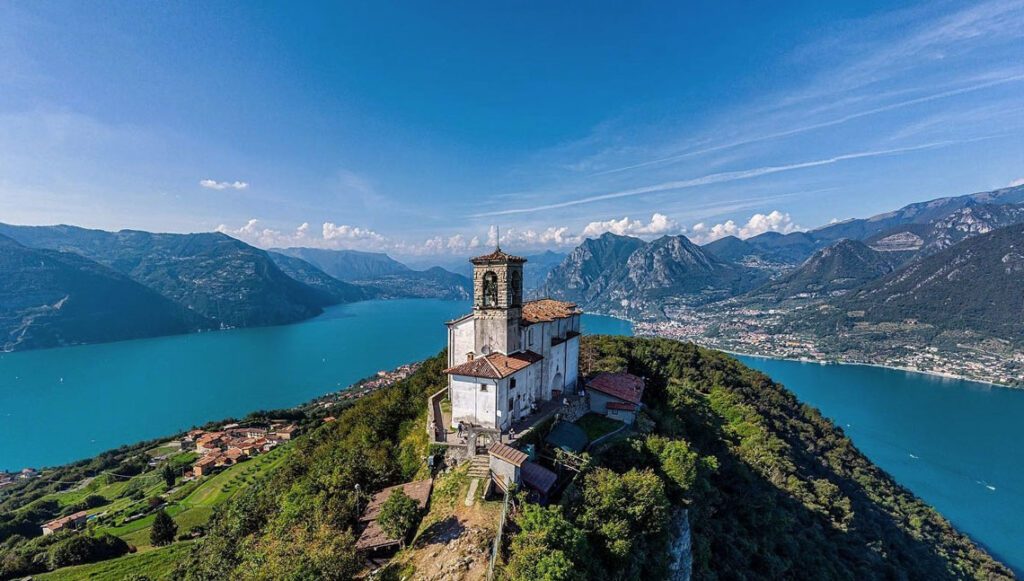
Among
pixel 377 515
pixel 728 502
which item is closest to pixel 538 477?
pixel 377 515

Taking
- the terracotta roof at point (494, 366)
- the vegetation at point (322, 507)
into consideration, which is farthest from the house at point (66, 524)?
the terracotta roof at point (494, 366)

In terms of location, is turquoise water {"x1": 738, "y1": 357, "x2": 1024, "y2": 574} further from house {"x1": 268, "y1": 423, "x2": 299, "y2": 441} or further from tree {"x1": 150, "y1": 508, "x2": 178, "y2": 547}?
house {"x1": 268, "y1": 423, "x2": 299, "y2": 441}

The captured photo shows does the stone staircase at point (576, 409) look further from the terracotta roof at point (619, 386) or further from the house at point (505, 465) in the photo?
the house at point (505, 465)

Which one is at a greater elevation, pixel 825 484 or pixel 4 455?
pixel 825 484

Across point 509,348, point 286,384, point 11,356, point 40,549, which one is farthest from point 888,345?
point 11,356

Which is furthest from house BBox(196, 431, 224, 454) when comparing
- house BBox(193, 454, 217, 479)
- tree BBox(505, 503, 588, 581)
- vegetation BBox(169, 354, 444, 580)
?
tree BBox(505, 503, 588, 581)

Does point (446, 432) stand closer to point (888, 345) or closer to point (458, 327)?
point (458, 327)

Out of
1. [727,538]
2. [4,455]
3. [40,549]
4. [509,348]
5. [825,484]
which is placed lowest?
[4,455]
